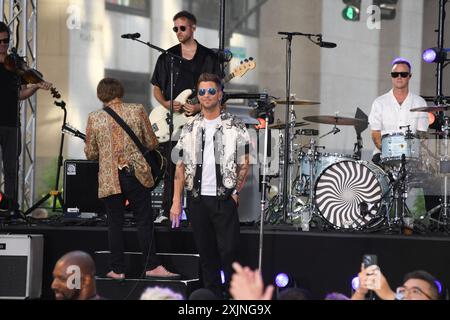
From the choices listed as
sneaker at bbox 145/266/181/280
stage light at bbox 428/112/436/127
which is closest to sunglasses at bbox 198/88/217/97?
sneaker at bbox 145/266/181/280

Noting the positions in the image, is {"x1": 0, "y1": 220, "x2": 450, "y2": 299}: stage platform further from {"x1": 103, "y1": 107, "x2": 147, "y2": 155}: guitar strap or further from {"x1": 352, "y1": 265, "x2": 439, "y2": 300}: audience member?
{"x1": 352, "y1": 265, "x2": 439, "y2": 300}: audience member

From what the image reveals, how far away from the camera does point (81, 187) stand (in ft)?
28.9

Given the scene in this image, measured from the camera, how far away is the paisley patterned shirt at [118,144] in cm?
712

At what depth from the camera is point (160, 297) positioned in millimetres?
3955

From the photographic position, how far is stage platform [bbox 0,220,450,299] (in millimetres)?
7273

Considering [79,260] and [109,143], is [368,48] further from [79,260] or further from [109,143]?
[79,260]

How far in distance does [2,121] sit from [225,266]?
3.01 metres

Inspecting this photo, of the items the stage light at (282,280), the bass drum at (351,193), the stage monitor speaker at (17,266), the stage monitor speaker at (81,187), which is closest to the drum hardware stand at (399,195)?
the bass drum at (351,193)

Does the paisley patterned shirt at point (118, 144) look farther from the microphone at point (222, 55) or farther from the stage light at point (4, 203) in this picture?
the stage light at point (4, 203)

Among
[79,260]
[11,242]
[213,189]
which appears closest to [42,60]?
[11,242]

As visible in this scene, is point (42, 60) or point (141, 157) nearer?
point (141, 157)

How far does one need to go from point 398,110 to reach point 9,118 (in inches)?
153

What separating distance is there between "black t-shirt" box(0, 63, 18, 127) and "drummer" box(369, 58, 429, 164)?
361 cm
